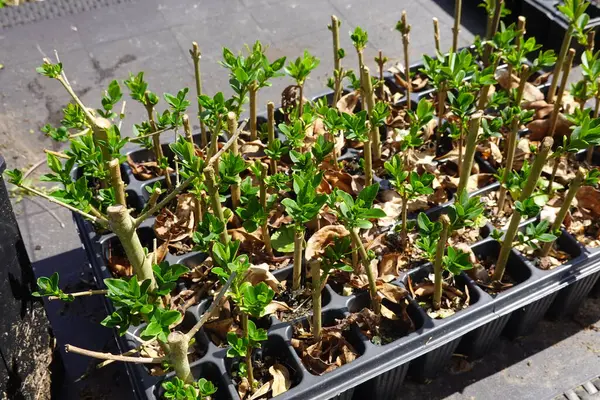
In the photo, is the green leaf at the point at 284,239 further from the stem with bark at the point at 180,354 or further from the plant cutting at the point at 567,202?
the plant cutting at the point at 567,202

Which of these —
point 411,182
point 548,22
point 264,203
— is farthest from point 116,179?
point 548,22

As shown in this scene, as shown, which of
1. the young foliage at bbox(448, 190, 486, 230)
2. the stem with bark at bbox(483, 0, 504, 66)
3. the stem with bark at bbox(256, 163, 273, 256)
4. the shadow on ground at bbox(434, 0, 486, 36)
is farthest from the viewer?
the shadow on ground at bbox(434, 0, 486, 36)

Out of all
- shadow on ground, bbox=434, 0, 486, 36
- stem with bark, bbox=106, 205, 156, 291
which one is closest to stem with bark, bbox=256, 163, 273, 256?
stem with bark, bbox=106, 205, 156, 291

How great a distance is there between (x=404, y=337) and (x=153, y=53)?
6.99 feet

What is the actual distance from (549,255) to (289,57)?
173 cm

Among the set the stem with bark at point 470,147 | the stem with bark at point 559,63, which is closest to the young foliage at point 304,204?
the stem with bark at point 470,147

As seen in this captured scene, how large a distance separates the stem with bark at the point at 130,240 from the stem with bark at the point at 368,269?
0.46 meters

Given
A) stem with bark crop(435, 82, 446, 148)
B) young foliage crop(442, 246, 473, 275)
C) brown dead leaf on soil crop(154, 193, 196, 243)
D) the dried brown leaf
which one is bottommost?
the dried brown leaf

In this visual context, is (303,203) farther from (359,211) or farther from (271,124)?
(271,124)

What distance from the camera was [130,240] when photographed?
1329mm

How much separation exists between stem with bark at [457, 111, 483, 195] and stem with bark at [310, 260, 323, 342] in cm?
52

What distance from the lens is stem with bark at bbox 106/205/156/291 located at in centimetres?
126

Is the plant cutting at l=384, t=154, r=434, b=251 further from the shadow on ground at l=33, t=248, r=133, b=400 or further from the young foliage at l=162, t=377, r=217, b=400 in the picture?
the shadow on ground at l=33, t=248, r=133, b=400

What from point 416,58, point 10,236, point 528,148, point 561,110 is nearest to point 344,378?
point 10,236
